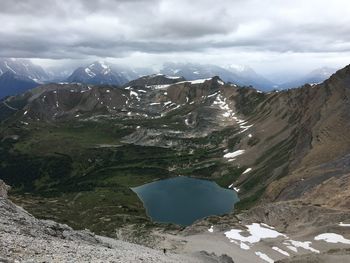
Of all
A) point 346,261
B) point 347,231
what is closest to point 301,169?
point 347,231

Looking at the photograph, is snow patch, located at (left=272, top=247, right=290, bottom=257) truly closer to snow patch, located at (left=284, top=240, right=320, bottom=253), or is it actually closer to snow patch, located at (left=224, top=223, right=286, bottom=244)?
snow patch, located at (left=284, top=240, right=320, bottom=253)

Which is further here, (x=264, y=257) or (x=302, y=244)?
(x=302, y=244)

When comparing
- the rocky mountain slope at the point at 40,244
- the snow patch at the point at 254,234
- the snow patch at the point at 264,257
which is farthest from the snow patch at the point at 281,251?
the rocky mountain slope at the point at 40,244

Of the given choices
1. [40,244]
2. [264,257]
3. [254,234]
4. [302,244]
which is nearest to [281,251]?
[264,257]

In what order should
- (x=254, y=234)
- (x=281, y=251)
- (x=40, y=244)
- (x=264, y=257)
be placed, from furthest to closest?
1. (x=254, y=234)
2. (x=281, y=251)
3. (x=264, y=257)
4. (x=40, y=244)

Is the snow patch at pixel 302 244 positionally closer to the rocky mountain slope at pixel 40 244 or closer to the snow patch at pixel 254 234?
the snow patch at pixel 254 234

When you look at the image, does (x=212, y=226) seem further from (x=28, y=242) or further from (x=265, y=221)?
(x=28, y=242)

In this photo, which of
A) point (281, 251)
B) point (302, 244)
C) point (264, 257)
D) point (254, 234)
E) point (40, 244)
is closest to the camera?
point (40, 244)

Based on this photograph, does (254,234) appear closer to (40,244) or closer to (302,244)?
(302,244)

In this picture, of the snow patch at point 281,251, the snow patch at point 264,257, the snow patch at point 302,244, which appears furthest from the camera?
the snow patch at point 302,244

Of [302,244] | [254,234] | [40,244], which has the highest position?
[40,244]

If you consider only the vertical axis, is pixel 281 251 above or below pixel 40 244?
below
